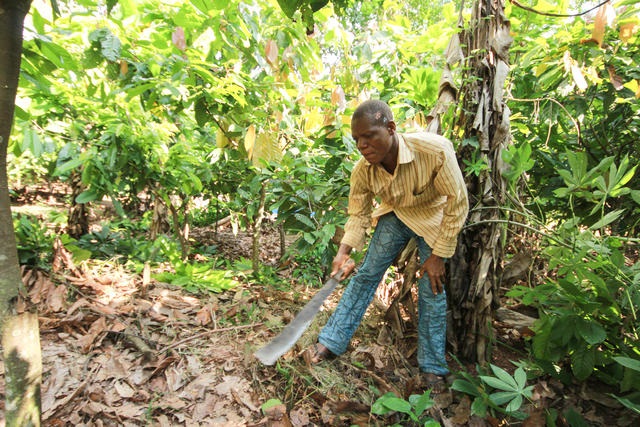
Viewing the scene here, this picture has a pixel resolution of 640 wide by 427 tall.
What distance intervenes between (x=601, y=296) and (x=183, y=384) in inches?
82.6

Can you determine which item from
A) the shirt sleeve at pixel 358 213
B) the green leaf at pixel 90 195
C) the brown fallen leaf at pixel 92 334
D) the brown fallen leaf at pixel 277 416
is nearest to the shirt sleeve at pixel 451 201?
the shirt sleeve at pixel 358 213

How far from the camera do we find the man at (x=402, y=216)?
5.41ft

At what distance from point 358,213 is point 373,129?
0.59 m

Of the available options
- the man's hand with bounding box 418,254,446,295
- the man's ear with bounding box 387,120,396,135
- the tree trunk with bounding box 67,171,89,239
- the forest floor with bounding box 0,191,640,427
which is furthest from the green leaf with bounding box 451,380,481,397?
the tree trunk with bounding box 67,171,89,239

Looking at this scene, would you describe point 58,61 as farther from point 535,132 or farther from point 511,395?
point 535,132

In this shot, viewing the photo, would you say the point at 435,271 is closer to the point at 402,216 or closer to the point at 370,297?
the point at 402,216

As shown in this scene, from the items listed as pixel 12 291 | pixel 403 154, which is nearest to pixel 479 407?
pixel 403 154

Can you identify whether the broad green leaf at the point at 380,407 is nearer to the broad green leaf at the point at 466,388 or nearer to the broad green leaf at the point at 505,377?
the broad green leaf at the point at 466,388

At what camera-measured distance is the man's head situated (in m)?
1.59

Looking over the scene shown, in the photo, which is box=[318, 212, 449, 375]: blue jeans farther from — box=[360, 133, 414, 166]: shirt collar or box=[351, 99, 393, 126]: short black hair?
box=[351, 99, 393, 126]: short black hair

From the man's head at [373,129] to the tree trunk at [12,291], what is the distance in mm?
1193

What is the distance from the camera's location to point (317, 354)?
78.7 inches

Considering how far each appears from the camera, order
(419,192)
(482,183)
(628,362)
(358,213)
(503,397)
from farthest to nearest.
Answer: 1. (358,213)
2. (482,183)
3. (419,192)
4. (503,397)
5. (628,362)

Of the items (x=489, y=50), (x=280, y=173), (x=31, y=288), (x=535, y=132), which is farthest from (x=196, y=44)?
(x=535, y=132)
